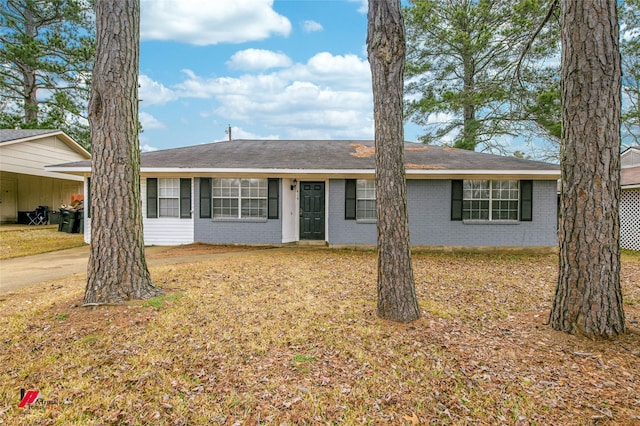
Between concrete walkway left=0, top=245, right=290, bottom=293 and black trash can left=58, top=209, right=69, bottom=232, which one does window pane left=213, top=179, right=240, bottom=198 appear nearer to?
concrete walkway left=0, top=245, right=290, bottom=293

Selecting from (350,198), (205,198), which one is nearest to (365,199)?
(350,198)

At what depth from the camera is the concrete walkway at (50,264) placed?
6532 mm

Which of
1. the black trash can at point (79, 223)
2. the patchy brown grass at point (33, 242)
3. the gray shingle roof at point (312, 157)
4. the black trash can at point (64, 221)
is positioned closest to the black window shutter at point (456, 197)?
the gray shingle roof at point (312, 157)

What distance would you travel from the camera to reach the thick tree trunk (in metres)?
4.63

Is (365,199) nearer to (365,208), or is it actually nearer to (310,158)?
(365,208)

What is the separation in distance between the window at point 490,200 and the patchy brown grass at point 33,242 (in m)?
12.7

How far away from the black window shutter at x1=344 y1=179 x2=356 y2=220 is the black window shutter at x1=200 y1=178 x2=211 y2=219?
172 inches

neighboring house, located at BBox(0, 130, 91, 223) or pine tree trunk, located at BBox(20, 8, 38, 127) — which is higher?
pine tree trunk, located at BBox(20, 8, 38, 127)

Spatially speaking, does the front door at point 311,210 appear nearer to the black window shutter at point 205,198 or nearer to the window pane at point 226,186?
the window pane at point 226,186

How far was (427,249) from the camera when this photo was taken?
35.2ft

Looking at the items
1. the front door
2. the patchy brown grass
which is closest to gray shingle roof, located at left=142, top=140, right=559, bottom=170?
the front door

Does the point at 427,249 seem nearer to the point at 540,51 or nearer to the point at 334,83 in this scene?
the point at 334,83

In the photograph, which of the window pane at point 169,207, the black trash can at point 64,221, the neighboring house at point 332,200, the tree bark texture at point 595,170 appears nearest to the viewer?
the tree bark texture at point 595,170

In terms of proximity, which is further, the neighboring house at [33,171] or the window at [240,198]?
the neighboring house at [33,171]
